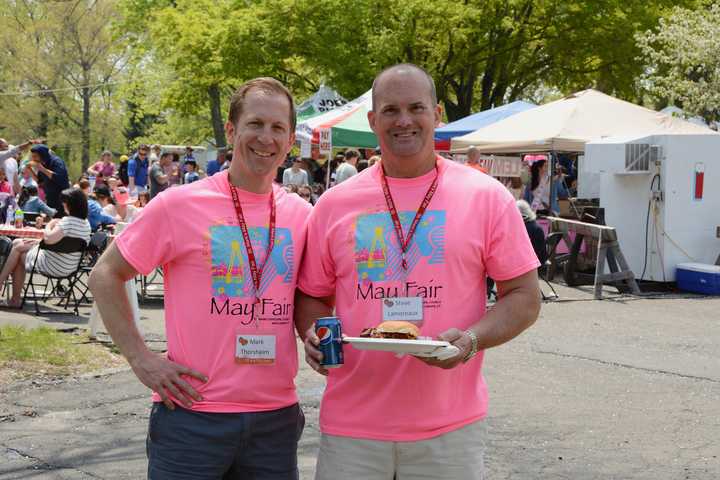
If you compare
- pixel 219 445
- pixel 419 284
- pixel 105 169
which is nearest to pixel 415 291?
pixel 419 284

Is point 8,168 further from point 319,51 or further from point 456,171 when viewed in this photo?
point 456,171

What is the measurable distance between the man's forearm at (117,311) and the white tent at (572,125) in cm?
1507

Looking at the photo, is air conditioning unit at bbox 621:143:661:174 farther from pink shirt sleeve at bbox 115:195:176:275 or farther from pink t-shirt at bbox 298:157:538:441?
pink shirt sleeve at bbox 115:195:176:275

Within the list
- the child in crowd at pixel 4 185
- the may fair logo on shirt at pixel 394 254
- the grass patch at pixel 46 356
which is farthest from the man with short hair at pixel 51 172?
the may fair logo on shirt at pixel 394 254

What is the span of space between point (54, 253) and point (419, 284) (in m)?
9.47

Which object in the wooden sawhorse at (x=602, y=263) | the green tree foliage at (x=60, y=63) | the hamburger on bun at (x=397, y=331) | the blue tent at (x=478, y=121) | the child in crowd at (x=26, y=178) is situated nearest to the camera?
the hamburger on bun at (x=397, y=331)

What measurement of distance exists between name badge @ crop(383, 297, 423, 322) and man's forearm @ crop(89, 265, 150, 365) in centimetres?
78

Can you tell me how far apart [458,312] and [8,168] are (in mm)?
19027

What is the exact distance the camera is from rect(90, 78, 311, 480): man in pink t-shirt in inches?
125

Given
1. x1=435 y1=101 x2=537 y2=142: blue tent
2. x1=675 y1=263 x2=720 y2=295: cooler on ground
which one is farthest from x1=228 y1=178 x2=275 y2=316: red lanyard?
x1=435 y1=101 x2=537 y2=142: blue tent

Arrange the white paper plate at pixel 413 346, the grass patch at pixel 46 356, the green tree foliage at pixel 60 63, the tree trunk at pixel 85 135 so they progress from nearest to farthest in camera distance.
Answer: the white paper plate at pixel 413 346
the grass patch at pixel 46 356
the green tree foliage at pixel 60 63
the tree trunk at pixel 85 135

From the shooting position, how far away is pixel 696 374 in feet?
28.3

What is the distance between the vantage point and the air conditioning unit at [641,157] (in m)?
14.8

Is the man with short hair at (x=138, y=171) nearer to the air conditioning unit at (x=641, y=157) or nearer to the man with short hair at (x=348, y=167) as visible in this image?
the man with short hair at (x=348, y=167)
